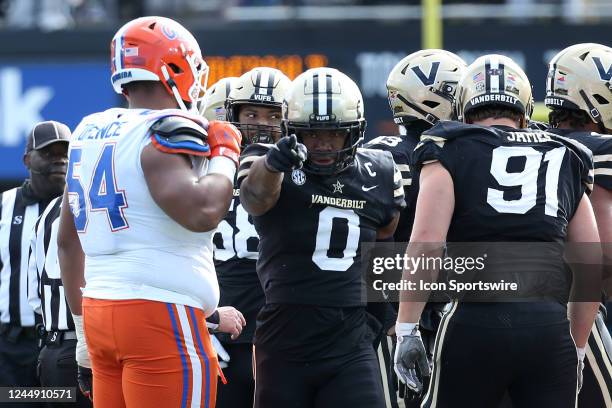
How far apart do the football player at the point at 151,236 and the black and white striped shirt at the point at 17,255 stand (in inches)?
98.5

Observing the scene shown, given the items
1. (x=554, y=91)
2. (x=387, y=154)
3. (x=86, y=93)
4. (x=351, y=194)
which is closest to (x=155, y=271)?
(x=351, y=194)

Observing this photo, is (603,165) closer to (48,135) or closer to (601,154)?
(601,154)

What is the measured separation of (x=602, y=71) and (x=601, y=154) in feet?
1.91

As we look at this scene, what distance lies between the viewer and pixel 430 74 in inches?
237

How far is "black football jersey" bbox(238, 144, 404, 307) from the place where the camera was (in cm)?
467

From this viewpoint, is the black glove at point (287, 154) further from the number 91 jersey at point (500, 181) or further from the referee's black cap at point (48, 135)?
the referee's black cap at point (48, 135)

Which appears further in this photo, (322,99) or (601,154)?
(601,154)

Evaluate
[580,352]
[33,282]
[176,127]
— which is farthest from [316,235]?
[33,282]

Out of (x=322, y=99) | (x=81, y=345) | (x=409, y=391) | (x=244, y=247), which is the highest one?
(x=322, y=99)

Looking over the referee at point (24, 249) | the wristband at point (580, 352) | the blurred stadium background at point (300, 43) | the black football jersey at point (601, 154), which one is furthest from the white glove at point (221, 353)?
the blurred stadium background at point (300, 43)

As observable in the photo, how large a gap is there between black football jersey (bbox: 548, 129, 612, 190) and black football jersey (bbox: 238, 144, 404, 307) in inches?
40.2

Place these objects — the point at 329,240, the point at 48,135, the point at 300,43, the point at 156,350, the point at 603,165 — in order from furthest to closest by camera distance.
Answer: the point at 300,43
the point at 48,135
the point at 603,165
the point at 329,240
the point at 156,350

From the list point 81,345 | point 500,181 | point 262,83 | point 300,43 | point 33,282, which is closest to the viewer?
point 81,345

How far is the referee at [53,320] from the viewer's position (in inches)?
232
